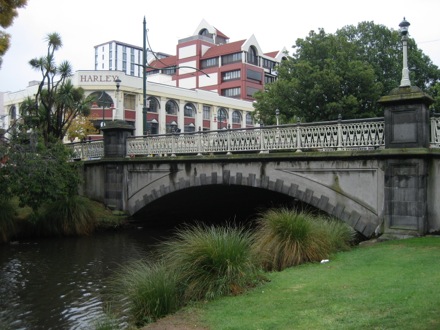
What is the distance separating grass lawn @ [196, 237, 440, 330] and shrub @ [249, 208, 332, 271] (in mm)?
372

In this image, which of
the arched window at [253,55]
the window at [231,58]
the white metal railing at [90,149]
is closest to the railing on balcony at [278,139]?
the white metal railing at [90,149]

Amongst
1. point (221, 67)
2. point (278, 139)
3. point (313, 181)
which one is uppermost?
point (221, 67)

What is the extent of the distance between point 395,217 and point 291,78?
1876 cm

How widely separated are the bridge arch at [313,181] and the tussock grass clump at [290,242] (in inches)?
92.5

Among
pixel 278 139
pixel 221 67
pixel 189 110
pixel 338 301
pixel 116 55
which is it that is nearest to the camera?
pixel 338 301

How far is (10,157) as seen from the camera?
14445 mm

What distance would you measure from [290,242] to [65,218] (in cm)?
1085

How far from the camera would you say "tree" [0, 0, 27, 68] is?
11700 mm

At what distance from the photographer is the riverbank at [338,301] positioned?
17.5 feet

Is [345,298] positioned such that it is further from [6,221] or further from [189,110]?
[189,110]

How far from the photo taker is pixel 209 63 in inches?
2803

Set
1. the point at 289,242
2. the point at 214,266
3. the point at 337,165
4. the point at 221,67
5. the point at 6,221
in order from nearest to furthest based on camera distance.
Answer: the point at 214,266, the point at 289,242, the point at 337,165, the point at 6,221, the point at 221,67

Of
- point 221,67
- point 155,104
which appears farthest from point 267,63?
point 155,104

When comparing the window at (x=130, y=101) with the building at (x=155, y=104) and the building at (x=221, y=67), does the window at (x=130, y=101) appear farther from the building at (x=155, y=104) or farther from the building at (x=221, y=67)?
the building at (x=221, y=67)
